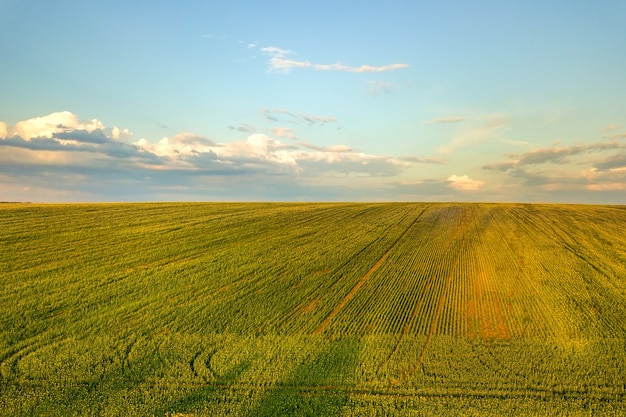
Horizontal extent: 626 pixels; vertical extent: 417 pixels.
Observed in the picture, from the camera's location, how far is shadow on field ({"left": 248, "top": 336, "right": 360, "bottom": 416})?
1577cm

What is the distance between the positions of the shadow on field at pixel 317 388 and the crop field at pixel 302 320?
0.07 m

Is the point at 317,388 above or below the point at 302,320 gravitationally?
below

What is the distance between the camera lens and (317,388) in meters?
17.2

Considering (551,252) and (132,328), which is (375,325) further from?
(551,252)

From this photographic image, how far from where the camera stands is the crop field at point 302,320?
16.6 metres

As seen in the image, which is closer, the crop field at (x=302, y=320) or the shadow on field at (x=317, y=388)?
the shadow on field at (x=317, y=388)

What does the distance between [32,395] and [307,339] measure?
432 inches

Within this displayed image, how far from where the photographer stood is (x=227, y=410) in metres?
15.7

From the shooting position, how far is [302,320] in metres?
23.6

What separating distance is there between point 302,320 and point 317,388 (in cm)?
650

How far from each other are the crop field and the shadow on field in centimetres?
7

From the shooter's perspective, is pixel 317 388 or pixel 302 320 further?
pixel 302 320

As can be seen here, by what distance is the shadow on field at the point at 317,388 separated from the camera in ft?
51.8

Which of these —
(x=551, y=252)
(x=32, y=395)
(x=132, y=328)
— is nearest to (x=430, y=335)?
(x=132, y=328)
